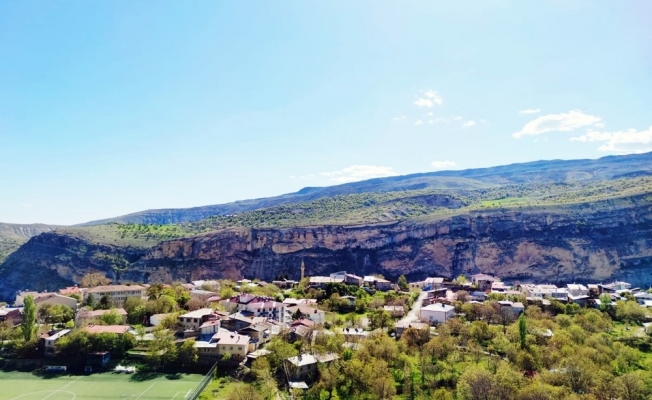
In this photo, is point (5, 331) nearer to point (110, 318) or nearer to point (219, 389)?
point (110, 318)

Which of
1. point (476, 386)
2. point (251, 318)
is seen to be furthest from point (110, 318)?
point (476, 386)

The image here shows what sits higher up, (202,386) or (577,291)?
(202,386)

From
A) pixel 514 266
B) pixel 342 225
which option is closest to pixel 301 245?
pixel 342 225

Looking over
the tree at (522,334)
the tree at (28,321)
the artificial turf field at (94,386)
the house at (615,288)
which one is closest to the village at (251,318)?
the house at (615,288)

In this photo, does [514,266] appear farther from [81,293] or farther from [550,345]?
[81,293]

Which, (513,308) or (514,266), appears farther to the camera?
(514,266)
